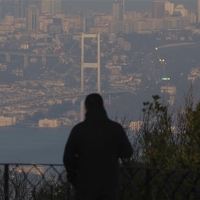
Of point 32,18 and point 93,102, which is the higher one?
point 32,18

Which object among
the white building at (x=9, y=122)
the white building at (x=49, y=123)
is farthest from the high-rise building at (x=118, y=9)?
the white building at (x=49, y=123)

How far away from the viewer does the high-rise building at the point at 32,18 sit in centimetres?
9769

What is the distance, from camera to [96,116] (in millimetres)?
4023

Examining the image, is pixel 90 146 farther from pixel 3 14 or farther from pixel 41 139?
pixel 3 14

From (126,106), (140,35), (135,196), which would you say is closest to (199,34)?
(140,35)

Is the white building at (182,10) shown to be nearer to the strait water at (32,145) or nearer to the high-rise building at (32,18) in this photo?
the high-rise building at (32,18)

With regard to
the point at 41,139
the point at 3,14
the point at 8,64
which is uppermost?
the point at 3,14

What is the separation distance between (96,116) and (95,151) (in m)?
0.19

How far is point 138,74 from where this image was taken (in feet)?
263

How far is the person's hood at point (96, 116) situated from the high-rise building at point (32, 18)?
93626mm

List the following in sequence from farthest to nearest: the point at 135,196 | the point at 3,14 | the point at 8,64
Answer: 1. the point at 3,14
2. the point at 8,64
3. the point at 135,196

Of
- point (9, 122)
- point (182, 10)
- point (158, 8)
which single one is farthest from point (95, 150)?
point (158, 8)

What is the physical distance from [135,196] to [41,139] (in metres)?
48.9

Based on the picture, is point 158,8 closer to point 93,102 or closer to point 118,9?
point 118,9
